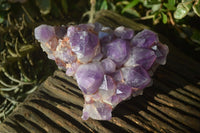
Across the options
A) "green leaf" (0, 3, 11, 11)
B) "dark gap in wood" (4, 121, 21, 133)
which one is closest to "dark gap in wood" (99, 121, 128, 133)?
"dark gap in wood" (4, 121, 21, 133)

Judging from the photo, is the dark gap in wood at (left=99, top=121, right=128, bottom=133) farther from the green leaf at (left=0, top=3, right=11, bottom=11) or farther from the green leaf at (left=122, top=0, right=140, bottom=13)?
the green leaf at (left=0, top=3, right=11, bottom=11)

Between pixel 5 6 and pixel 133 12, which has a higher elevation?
pixel 5 6

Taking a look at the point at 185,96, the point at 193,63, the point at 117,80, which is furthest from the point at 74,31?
the point at 193,63

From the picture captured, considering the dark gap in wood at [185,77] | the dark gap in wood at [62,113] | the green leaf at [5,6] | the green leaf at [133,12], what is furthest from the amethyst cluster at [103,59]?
the green leaf at [5,6]

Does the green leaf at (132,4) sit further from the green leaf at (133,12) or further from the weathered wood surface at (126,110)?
the weathered wood surface at (126,110)

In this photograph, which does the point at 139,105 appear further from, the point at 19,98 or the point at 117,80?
the point at 19,98

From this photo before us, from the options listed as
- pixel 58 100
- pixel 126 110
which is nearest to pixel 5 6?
pixel 58 100

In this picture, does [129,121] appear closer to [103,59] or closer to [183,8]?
[103,59]
